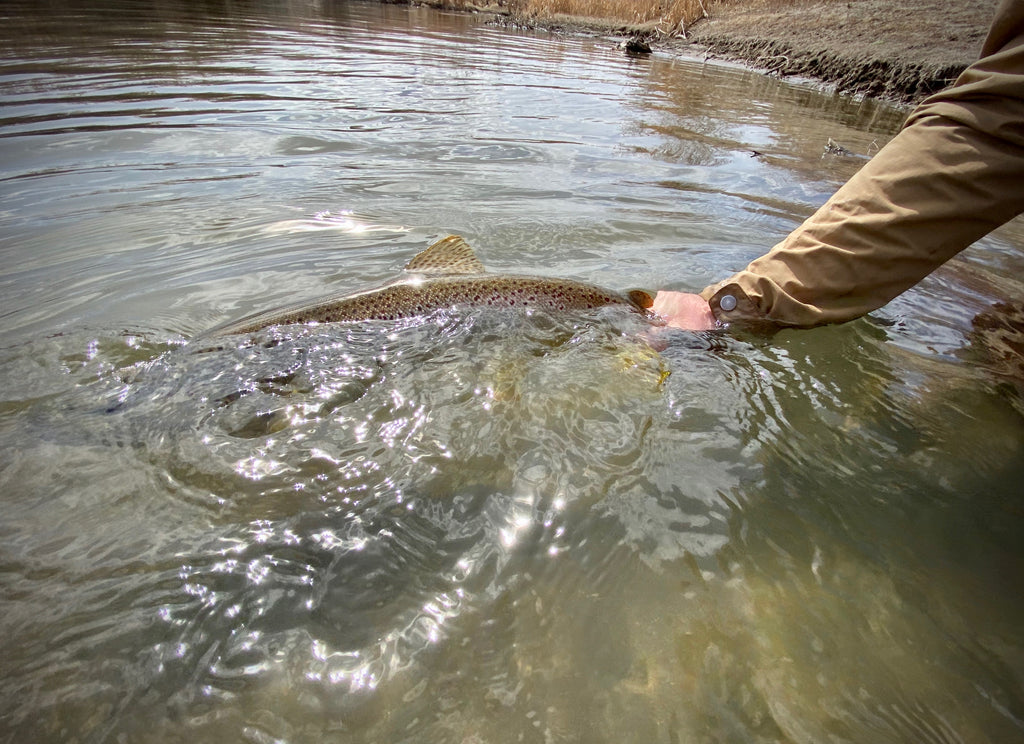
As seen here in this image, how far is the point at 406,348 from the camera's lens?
7.65 feet

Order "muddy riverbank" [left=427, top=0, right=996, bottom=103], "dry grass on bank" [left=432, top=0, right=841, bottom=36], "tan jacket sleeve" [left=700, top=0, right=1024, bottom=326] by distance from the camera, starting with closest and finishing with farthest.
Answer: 1. "tan jacket sleeve" [left=700, top=0, right=1024, bottom=326]
2. "muddy riverbank" [left=427, top=0, right=996, bottom=103]
3. "dry grass on bank" [left=432, top=0, right=841, bottom=36]

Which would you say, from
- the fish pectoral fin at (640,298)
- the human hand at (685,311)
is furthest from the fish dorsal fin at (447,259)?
the human hand at (685,311)

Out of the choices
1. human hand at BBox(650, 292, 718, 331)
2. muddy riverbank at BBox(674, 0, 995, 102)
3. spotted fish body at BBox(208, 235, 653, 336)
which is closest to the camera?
spotted fish body at BBox(208, 235, 653, 336)

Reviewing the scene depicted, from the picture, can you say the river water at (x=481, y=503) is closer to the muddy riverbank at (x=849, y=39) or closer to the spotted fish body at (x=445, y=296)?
the spotted fish body at (x=445, y=296)

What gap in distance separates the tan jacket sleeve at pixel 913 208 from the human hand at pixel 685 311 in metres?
0.11

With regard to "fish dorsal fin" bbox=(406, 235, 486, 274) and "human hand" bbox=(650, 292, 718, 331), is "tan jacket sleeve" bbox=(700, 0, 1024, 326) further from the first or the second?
"fish dorsal fin" bbox=(406, 235, 486, 274)

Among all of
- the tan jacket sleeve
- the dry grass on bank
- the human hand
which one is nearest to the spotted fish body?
the human hand

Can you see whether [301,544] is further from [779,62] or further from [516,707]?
[779,62]

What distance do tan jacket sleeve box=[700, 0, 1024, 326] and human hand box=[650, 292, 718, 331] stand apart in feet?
→ 0.37

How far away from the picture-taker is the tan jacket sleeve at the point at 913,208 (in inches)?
72.3

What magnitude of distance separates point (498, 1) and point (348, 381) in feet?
131

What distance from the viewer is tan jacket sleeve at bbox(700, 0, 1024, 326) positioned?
6.02 ft

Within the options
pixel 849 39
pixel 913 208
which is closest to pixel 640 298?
pixel 913 208

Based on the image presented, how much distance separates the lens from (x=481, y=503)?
1.67 meters
